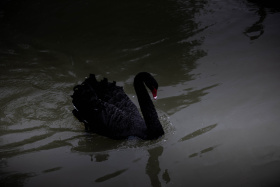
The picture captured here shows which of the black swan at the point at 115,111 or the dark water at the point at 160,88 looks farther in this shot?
the black swan at the point at 115,111

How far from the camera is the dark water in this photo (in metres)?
3.35

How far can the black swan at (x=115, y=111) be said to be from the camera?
12.8 ft

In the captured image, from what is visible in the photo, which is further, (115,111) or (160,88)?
(160,88)

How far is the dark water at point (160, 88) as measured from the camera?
11.0ft

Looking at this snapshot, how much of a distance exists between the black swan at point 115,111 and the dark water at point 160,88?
15 cm

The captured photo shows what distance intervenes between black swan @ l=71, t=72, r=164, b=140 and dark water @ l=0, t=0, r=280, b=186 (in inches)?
6.0

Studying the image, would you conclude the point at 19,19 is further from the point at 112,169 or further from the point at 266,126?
the point at 266,126

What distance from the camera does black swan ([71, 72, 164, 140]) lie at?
3893 mm

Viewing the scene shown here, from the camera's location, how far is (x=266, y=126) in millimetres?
3729

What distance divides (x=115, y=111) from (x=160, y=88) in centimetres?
114

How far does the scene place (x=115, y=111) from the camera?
13.8 feet

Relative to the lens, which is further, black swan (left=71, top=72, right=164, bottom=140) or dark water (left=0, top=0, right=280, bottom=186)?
black swan (left=71, top=72, right=164, bottom=140)

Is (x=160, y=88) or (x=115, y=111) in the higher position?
(x=160, y=88)

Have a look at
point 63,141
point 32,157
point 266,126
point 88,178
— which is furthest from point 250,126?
point 32,157
